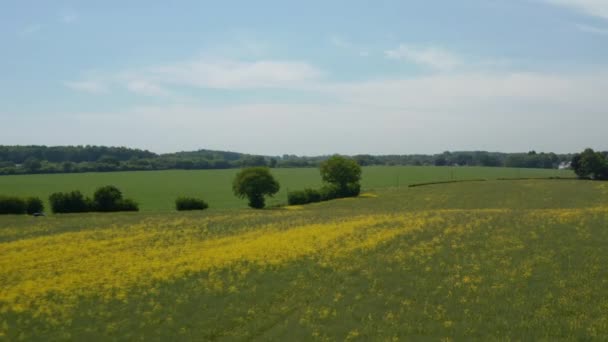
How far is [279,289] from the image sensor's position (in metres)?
26.2

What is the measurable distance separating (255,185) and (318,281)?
56.2m

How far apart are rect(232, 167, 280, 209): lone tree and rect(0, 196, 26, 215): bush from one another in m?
31.6

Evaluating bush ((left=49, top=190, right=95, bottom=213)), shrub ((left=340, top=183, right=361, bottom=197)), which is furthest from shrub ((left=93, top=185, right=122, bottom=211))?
shrub ((left=340, top=183, right=361, bottom=197))

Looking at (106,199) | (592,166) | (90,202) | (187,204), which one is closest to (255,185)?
(187,204)

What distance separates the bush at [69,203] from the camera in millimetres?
71375

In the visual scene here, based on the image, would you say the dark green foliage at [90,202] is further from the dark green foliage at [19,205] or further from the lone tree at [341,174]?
the lone tree at [341,174]

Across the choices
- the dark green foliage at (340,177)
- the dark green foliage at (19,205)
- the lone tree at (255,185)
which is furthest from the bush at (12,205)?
the dark green foliage at (340,177)

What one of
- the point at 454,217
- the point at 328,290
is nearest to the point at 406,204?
the point at 454,217

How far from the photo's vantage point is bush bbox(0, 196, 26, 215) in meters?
69.2

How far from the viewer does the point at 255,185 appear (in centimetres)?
8294

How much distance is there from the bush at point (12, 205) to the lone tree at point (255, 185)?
3161 centimetres

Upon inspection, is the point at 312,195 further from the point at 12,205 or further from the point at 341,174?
the point at 12,205

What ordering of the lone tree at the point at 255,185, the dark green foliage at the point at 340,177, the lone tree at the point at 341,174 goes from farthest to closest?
1. the lone tree at the point at 341,174
2. the dark green foliage at the point at 340,177
3. the lone tree at the point at 255,185

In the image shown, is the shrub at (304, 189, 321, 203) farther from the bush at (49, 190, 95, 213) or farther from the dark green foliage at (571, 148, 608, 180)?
the dark green foliage at (571, 148, 608, 180)
